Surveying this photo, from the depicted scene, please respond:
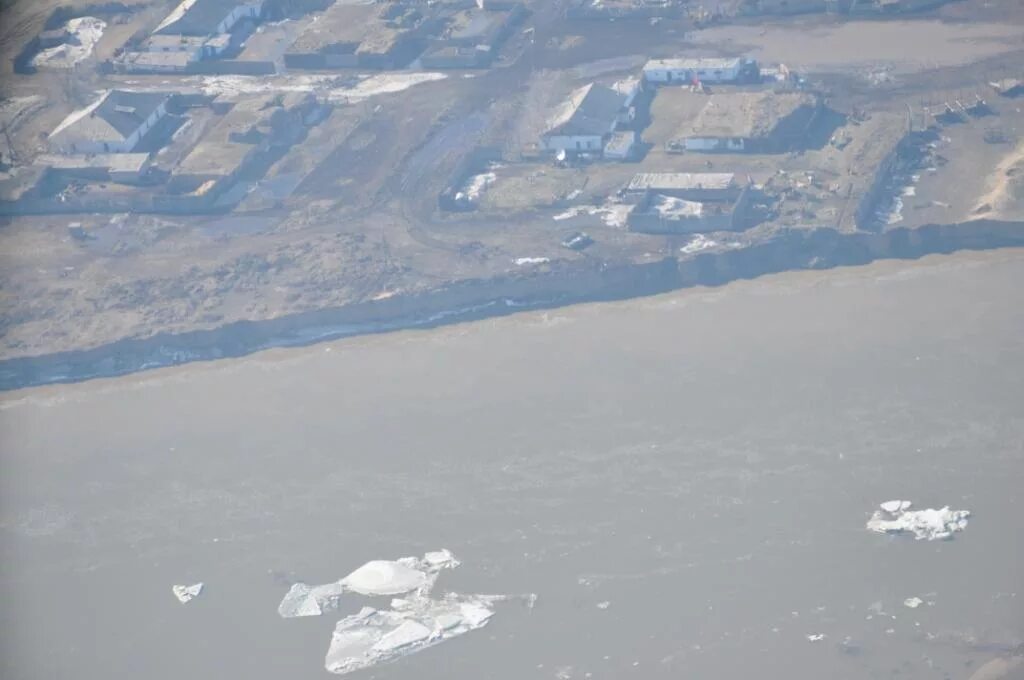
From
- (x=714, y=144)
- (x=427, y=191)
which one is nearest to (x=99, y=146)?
(x=427, y=191)

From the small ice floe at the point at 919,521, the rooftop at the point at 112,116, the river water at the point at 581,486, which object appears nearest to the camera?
the river water at the point at 581,486

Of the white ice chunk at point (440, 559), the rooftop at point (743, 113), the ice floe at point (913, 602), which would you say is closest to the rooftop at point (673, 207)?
the rooftop at point (743, 113)

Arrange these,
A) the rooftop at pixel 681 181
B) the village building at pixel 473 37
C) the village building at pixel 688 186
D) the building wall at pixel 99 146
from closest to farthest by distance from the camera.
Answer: the village building at pixel 688 186 → the rooftop at pixel 681 181 → the building wall at pixel 99 146 → the village building at pixel 473 37

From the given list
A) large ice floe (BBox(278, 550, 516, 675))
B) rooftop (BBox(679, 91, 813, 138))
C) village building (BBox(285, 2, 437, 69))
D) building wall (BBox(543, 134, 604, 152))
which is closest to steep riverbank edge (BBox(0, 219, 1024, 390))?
rooftop (BBox(679, 91, 813, 138))

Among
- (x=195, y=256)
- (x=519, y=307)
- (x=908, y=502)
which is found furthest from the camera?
(x=195, y=256)

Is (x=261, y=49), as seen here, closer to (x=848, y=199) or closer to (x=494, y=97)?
(x=494, y=97)

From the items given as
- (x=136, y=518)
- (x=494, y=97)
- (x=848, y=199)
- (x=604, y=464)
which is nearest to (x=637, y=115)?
(x=494, y=97)

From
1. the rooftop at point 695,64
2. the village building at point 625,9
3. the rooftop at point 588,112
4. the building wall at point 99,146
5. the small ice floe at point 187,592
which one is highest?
the village building at point 625,9

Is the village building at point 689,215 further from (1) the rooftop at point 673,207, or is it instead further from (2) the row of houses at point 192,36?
(2) the row of houses at point 192,36
